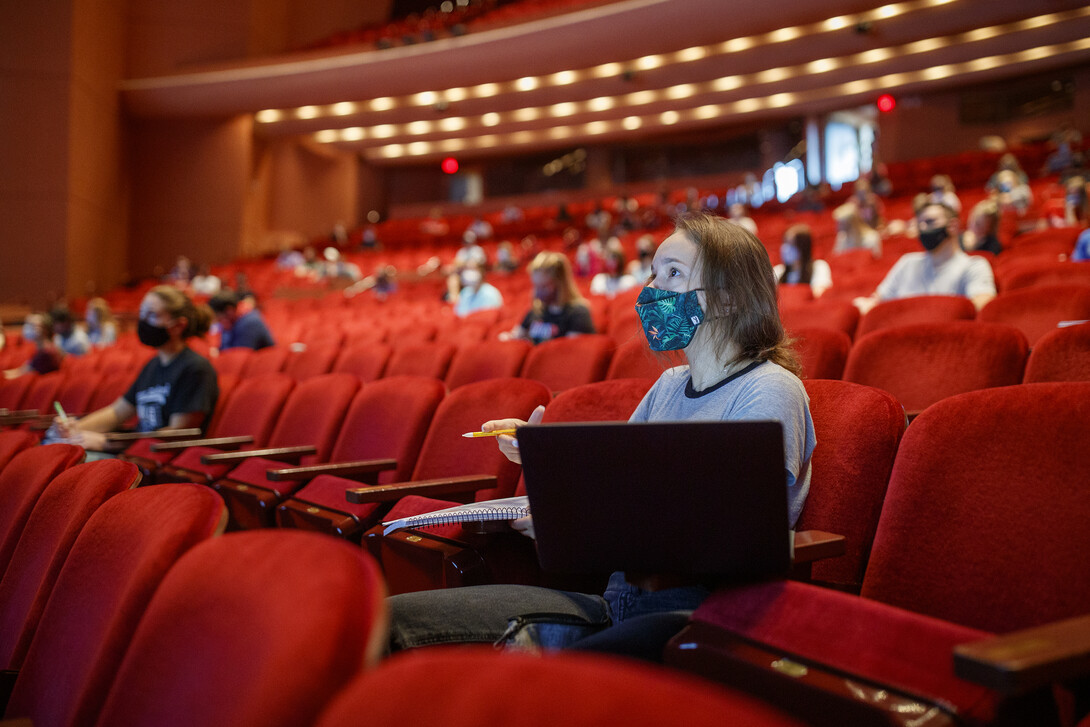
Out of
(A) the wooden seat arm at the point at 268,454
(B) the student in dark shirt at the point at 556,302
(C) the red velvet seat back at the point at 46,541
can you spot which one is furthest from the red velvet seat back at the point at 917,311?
(C) the red velvet seat back at the point at 46,541

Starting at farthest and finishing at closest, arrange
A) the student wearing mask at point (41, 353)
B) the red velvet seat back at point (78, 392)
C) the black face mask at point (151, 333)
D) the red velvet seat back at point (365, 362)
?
the student wearing mask at point (41, 353) → the red velvet seat back at point (78, 392) → the red velvet seat back at point (365, 362) → the black face mask at point (151, 333)

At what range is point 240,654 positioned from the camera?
1.14 feet

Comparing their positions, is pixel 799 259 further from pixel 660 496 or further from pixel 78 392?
pixel 78 392

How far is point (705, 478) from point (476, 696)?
285 mm

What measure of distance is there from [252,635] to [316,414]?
1236 millimetres

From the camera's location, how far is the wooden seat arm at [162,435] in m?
1.61

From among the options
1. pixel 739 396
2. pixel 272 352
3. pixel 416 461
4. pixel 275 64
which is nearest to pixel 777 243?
pixel 272 352

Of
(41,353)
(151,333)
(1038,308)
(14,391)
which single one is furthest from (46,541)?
(41,353)

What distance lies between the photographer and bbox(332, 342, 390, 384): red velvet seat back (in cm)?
203

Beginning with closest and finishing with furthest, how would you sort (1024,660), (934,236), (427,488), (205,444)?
(1024,660)
(427,488)
(205,444)
(934,236)

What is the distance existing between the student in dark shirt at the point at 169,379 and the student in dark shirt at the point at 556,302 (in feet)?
2.60

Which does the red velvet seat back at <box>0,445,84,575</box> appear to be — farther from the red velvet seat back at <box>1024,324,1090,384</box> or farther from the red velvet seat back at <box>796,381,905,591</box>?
the red velvet seat back at <box>1024,324,1090,384</box>

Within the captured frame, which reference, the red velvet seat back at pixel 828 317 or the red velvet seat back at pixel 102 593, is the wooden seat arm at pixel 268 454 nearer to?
the red velvet seat back at pixel 102 593

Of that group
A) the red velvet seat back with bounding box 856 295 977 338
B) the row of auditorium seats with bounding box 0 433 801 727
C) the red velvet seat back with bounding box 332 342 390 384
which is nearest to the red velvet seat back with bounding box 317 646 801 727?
the row of auditorium seats with bounding box 0 433 801 727
